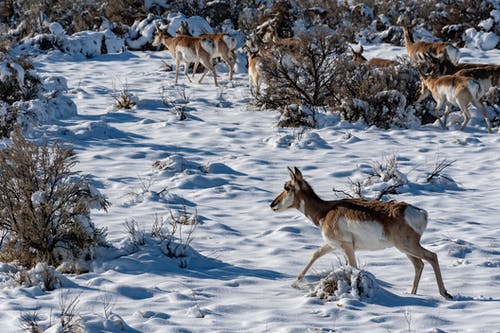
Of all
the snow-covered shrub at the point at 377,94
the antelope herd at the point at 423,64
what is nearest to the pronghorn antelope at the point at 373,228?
the snow-covered shrub at the point at 377,94

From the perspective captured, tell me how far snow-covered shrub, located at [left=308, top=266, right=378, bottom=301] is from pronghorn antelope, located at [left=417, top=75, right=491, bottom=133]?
9.14 m

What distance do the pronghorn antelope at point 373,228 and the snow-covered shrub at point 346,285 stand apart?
1.29 feet

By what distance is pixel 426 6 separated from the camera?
2720cm

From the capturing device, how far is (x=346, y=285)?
6742 mm

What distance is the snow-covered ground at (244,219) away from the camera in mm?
6270

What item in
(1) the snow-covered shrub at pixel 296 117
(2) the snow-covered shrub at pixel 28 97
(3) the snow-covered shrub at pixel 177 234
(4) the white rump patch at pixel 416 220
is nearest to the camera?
(4) the white rump patch at pixel 416 220

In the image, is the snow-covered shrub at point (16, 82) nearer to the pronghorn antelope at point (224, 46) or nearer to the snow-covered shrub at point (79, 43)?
the pronghorn antelope at point (224, 46)

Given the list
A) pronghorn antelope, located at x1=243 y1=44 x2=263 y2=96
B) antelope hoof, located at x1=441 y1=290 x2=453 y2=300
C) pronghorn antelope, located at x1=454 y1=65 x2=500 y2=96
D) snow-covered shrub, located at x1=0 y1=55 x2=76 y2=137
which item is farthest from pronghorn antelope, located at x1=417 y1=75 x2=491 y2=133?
antelope hoof, located at x1=441 y1=290 x2=453 y2=300

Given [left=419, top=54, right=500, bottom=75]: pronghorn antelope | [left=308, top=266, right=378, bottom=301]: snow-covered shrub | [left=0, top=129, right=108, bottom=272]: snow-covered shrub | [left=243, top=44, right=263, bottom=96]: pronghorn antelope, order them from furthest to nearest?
1. [left=419, top=54, right=500, bottom=75]: pronghorn antelope
2. [left=243, top=44, right=263, bottom=96]: pronghorn antelope
3. [left=0, top=129, right=108, bottom=272]: snow-covered shrub
4. [left=308, top=266, right=378, bottom=301]: snow-covered shrub

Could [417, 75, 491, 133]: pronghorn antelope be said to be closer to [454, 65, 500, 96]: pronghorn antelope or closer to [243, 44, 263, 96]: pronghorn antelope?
[454, 65, 500, 96]: pronghorn antelope

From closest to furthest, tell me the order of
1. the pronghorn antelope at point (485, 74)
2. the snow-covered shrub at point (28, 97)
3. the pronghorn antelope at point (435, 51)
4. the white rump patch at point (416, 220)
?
the white rump patch at point (416, 220) < the snow-covered shrub at point (28, 97) < the pronghorn antelope at point (485, 74) < the pronghorn antelope at point (435, 51)

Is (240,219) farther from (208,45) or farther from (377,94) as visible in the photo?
(208,45)

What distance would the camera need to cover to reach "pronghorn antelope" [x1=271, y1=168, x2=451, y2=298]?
22.7 ft

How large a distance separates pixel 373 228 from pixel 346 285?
68 cm
